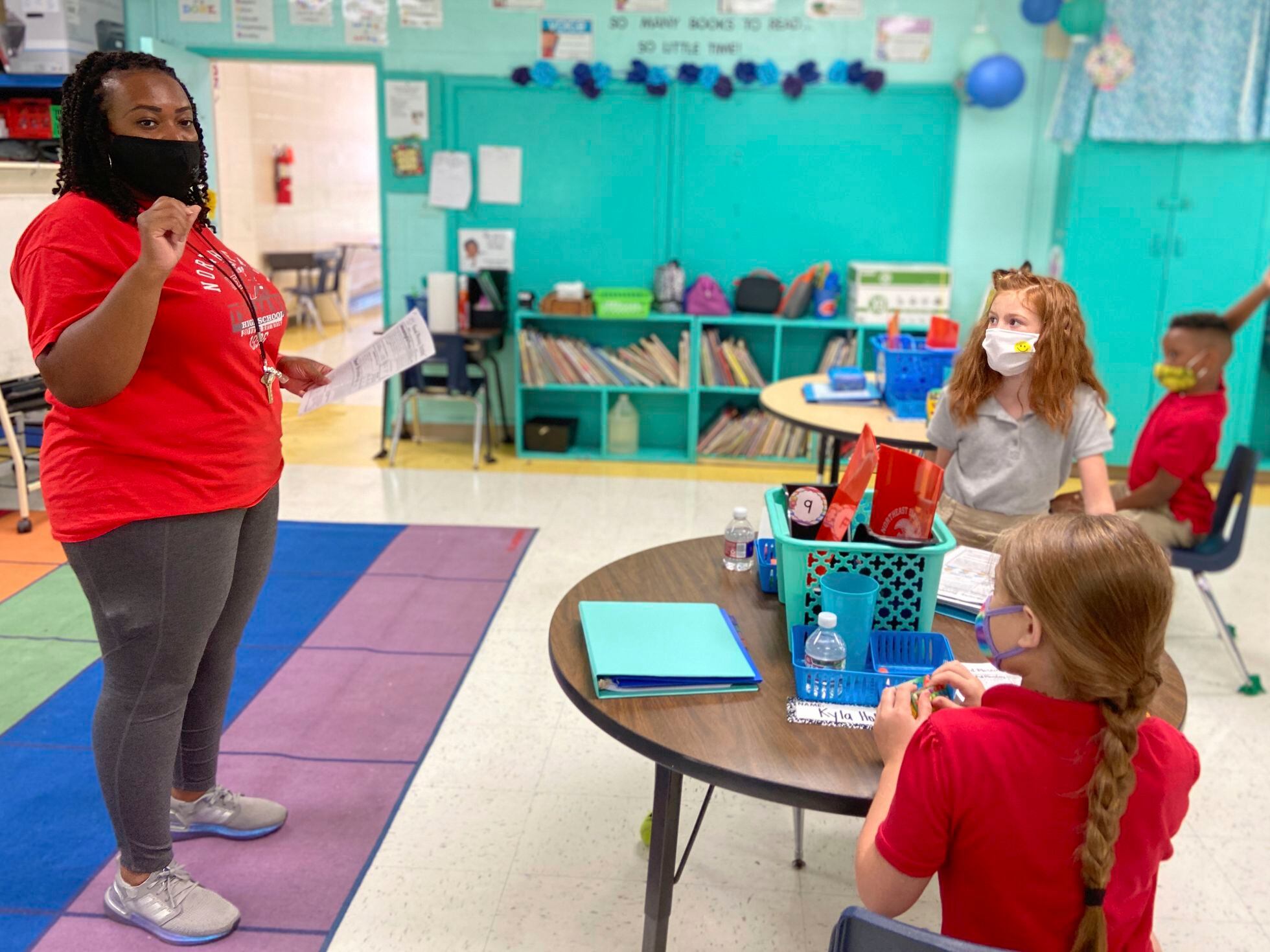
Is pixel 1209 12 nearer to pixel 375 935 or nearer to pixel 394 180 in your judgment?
pixel 394 180

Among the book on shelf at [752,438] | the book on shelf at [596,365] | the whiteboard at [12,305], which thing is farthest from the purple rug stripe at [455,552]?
the book on shelf at [752,438]

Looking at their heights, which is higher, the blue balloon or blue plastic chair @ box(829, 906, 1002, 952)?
the blue balloon

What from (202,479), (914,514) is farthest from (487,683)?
(914,514)

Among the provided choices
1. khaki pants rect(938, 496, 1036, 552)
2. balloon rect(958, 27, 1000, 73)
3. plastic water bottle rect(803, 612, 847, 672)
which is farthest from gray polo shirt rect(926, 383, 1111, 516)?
balloon rect(958, 27, 1000, 73)

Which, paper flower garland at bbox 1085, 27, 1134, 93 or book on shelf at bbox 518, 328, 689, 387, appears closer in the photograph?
paper flower garland at bbox 1085, 27, 1134, 93

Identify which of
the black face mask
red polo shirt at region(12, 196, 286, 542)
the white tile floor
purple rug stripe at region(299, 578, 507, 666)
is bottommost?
the white tile floor

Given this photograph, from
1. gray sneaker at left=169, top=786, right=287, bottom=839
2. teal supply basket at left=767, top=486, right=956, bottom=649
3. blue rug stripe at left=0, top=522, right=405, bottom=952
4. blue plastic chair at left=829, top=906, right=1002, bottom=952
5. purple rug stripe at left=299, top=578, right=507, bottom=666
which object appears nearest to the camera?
blue plastic chair at left=829, top=906, right=1002, bottom=952

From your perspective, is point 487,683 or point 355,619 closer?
point 487,683

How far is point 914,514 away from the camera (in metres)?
1.64

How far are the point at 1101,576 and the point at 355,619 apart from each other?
2.85 meters

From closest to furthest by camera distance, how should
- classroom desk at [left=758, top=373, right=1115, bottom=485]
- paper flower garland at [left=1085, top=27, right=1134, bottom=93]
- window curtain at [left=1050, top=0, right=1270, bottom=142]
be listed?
classroom desk at [left=758, top=373, right=1115, bottom=485], window curtain at [left=1050, top=0, right=1270, bottom=142], paper flower garland at [left=1085, top=27, right=1134, bottom=93]

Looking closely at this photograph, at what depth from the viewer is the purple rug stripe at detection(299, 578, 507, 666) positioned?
3391mm

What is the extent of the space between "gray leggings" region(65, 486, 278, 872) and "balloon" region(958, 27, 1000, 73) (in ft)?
15.3

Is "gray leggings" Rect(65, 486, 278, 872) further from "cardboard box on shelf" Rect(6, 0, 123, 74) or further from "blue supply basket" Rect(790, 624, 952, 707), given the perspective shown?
"cardboard box on shelf" Rect(6, 0, 123, 74)
